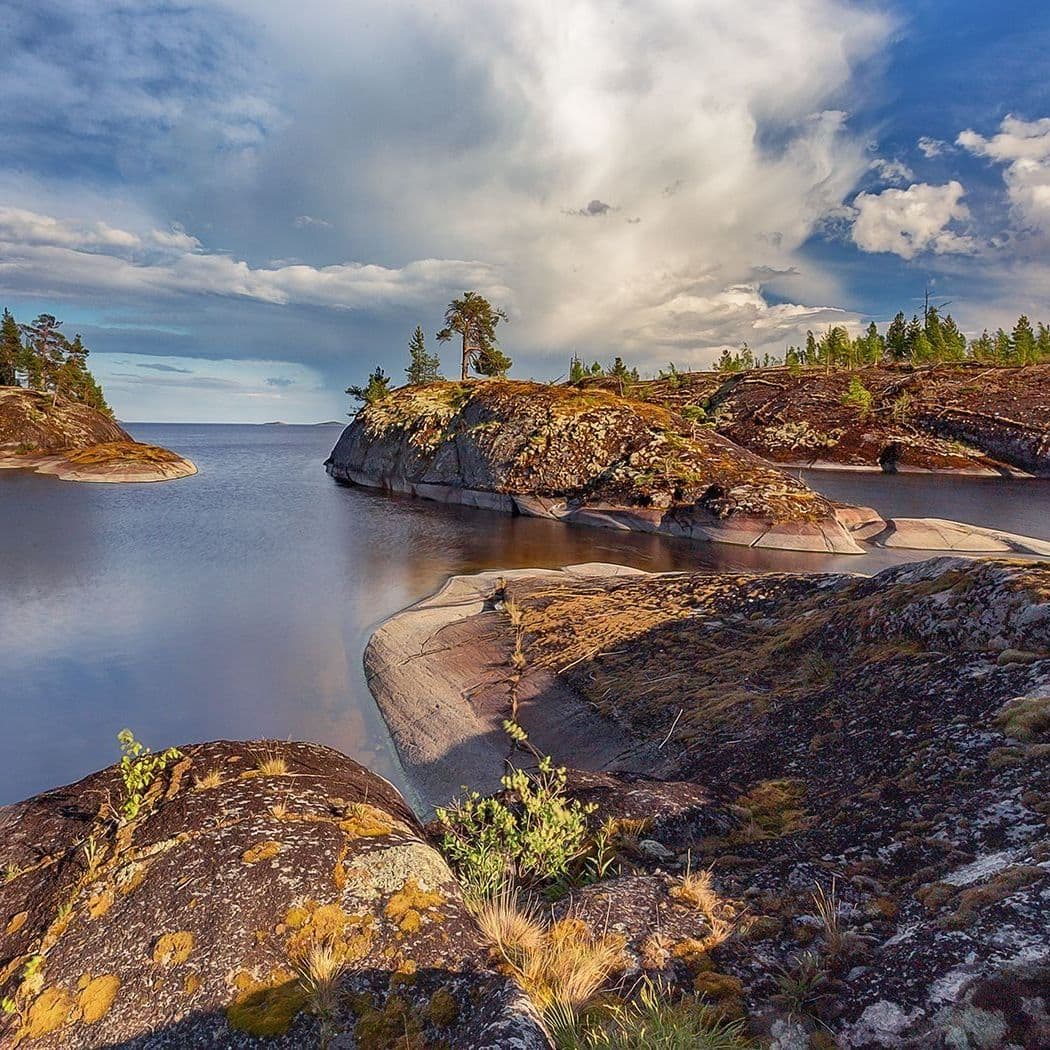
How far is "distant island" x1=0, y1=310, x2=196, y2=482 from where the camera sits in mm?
68938

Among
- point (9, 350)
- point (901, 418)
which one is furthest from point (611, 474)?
point (9, 350)

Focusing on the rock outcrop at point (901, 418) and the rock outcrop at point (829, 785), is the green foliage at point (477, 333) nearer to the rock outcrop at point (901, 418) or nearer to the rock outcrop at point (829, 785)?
the rock outcrop at point (901, 418)

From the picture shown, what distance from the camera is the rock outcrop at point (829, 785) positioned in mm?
3648

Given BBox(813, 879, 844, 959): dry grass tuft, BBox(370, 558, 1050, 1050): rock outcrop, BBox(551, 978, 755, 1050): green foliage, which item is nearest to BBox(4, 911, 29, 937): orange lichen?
BBox(551, 978, 755, 1050): green foliage

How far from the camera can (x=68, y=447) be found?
267ft

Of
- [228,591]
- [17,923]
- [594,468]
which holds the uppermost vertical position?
[594,468]

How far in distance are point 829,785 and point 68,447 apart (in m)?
99.8

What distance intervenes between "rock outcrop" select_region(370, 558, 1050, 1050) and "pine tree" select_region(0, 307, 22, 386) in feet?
365

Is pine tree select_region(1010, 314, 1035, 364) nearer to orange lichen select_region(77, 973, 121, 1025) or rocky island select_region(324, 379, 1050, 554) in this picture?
rocky island select_region(324, 379, 1050, 554)

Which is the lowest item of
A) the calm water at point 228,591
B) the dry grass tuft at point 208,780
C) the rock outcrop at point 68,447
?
the calm water at point 228,591

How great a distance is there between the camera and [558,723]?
12672 mm

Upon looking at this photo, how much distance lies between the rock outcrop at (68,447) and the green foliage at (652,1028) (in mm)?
75432

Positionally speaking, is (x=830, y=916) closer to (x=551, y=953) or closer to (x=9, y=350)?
(x=551, y=953)

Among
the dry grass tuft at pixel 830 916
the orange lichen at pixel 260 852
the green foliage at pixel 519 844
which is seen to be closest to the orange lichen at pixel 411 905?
the green foliage at pixel 519 844
